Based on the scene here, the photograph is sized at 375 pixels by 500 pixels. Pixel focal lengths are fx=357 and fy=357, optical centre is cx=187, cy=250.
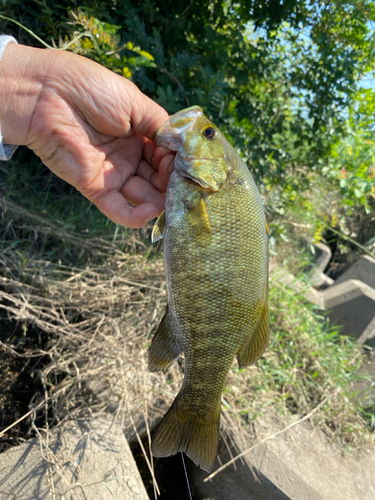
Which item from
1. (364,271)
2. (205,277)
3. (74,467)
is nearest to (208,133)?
(205,277)

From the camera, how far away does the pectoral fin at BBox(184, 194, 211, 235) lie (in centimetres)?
157

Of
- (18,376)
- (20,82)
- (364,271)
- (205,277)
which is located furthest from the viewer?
(364,271)

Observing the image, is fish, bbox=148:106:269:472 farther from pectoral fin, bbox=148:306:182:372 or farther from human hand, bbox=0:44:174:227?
human hand, bbox=0:44:174:227

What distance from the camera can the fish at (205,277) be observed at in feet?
5.12

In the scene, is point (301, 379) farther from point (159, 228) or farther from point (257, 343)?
point (159, 228)

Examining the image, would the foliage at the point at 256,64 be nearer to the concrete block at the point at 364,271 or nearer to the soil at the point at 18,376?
the concrete block at the point at 364,271

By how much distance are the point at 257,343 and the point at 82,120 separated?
1.45 metres

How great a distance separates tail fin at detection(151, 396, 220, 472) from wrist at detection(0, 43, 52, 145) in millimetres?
1626

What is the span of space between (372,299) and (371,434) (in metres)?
1.54

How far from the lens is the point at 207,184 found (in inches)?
63.2

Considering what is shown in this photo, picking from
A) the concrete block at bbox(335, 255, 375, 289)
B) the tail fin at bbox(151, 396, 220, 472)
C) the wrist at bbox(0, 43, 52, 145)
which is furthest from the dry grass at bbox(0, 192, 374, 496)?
the concrete block at bbox(335, 255, 375, 289)

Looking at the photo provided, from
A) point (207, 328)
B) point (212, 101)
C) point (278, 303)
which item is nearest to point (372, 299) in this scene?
point (278, 303)

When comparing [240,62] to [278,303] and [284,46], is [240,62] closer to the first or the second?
[284,46]

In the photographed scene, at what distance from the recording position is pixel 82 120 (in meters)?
1.89
